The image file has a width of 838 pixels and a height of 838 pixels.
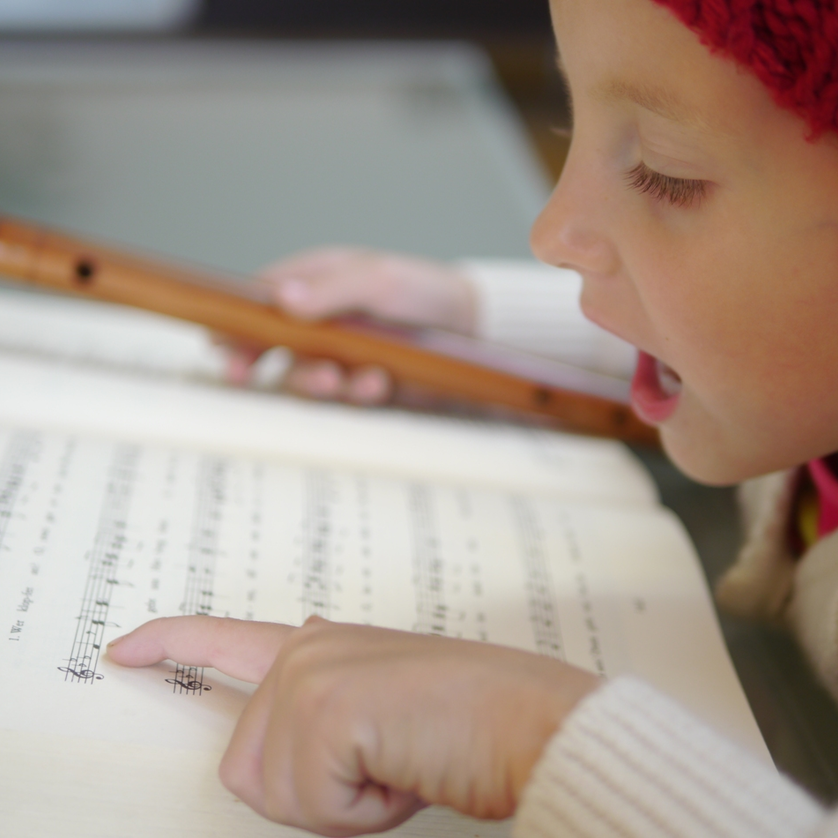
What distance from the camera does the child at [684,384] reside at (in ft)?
0.88

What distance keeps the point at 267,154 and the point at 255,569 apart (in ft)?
2.08

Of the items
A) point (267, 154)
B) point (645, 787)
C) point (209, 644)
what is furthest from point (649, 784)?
point (267, 154)

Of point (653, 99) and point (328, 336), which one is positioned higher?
point (653, 99)

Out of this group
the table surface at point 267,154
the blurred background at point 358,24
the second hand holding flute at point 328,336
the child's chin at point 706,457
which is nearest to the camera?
the child's chin at point 706,457

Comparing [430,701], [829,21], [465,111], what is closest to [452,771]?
[430,701]

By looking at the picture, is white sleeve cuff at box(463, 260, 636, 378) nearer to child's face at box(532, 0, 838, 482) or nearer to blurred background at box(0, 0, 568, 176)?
child's face at box(532, 0, 838, 482)

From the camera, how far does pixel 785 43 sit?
0.90ft

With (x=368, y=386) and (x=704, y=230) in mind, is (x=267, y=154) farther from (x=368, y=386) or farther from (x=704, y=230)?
(x=704, y=230)

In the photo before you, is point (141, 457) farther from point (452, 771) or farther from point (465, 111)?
point (465, 111)

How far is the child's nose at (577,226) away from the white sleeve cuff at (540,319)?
1.00 feet

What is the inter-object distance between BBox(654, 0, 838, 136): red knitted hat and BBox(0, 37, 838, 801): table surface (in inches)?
11.6

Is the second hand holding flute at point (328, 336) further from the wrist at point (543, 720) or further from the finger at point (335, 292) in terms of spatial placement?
the wrist at point (543, 720)

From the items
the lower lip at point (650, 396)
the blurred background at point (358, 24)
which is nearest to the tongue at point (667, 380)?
the lower lip at point (650, 396)

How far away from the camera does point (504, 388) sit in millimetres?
557
